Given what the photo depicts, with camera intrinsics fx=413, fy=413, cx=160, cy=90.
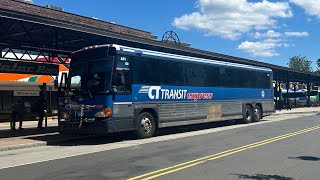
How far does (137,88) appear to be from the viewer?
635 inches

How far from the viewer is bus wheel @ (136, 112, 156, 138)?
1618 cm

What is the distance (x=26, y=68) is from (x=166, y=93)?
6724 mm

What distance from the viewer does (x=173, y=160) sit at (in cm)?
1055

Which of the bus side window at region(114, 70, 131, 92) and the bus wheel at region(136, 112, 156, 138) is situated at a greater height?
the bus side window at region(114, 70, 131, 92)

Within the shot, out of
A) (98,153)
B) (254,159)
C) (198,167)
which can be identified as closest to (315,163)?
(254,159)

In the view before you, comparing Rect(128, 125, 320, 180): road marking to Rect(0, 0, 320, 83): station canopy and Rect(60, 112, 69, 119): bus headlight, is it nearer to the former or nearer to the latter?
Rect(60, 112, 69, 119): bus headlight

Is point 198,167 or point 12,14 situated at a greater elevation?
point 12,14

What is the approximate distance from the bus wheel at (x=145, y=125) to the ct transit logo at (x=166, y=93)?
A: 0.83m

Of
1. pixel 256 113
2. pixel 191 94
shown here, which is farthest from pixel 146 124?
pixel 256 113

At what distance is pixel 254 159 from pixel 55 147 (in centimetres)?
702

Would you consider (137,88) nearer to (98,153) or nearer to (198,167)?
(98,153)

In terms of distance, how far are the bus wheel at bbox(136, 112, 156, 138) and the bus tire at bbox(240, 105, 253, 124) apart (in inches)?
355

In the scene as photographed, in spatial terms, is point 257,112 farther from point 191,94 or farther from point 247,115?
point 191,94

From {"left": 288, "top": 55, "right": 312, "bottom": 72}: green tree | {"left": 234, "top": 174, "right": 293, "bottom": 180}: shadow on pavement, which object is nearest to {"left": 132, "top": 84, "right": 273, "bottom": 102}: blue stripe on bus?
{"left": 234, "top": 174, "right": 293, "bottom": 180}: shadow on pavement
